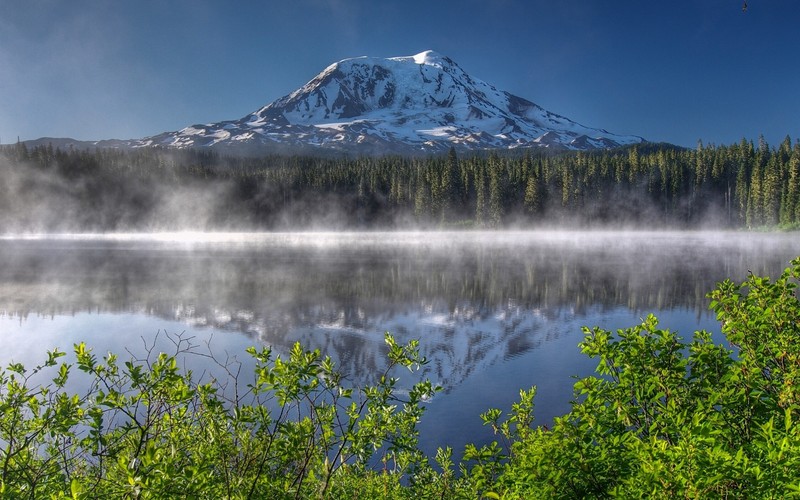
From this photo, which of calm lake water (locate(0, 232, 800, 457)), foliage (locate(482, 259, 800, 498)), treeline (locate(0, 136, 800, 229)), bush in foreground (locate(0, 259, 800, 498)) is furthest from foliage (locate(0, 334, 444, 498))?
treeline (locate(0, 136, 800, 229))

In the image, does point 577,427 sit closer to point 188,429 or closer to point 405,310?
point 188,429

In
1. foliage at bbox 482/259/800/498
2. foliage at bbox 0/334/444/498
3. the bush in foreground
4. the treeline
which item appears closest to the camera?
foliage at bbox 482/259/800/498

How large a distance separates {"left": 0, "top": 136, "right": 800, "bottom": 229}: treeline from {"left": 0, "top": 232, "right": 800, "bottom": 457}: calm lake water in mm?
78889

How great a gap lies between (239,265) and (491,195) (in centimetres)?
8603

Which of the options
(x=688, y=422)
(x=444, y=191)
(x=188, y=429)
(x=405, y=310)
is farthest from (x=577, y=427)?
(x=444, y=191)

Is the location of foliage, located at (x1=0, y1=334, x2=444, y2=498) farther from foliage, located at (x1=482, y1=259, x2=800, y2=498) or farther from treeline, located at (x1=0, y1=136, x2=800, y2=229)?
treeline, located at (x1=0, y1=136, x2=800, y2=229)

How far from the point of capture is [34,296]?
35.4 m

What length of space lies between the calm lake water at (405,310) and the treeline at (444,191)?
7889cm

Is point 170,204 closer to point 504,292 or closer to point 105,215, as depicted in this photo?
point 105,215

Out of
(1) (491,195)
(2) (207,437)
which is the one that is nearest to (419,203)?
(1) (491,195)

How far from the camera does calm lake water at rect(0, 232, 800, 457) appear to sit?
63.0 feet

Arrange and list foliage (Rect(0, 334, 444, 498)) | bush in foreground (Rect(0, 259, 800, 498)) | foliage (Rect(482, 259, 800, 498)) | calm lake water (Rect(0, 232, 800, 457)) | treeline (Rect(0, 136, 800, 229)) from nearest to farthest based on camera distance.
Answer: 1. foliage (Rect(482, 259, 800, 498))
2. bush in foreground (Rect(0, 259, 800, 498))
3. foliage (Rect(0, 334, 444, 498))
4. calm lake water (Rect(0, 232, 800, 457))
5. treeline (Rect(0, 136, 800, 229))

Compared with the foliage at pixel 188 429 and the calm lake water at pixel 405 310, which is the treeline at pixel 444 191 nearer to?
the calm lake water at pixel 405 310

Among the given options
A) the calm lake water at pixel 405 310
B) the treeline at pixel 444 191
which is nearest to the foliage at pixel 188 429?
the calm lake water at pixel 405 310
